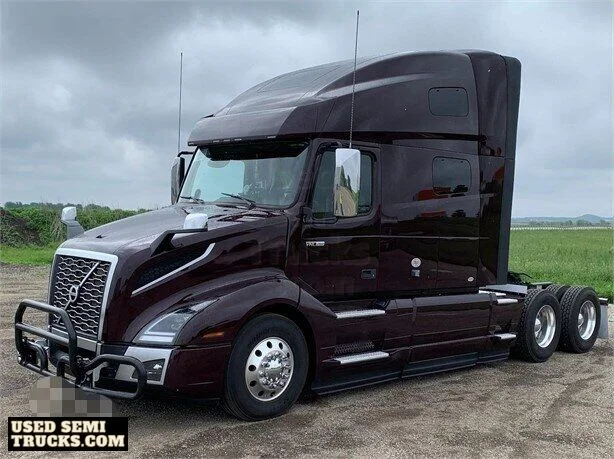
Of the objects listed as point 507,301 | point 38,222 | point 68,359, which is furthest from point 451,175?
point 38,222

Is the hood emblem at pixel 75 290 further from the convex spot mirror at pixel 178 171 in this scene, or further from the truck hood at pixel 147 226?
the convex spot mirror at pixel 178 171

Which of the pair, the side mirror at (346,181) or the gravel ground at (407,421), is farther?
the side mirror at (346,181)

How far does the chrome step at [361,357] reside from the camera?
277 inches

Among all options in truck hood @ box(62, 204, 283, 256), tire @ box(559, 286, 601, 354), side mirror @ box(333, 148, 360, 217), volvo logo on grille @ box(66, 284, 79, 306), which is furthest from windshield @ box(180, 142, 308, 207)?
tire @ box(559, 286, 601, 354)

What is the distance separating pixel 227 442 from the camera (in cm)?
577

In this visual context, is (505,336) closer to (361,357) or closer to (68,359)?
(361,357)

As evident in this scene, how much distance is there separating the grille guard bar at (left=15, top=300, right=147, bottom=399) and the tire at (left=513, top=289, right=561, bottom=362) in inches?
224

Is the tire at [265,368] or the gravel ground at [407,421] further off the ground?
the tire at [265,368]

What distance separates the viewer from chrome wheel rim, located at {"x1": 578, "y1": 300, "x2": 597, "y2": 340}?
10617 mm

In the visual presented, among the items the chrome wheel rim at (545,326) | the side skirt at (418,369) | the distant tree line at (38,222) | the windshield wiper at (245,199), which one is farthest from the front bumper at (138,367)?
the distant tree line at (38,222)

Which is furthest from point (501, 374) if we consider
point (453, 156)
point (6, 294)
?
point (6, 294)

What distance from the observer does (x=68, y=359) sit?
6059 millimetres

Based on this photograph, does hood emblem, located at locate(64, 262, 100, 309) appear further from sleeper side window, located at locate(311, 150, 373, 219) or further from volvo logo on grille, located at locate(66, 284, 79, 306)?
sleeper side window, located at locate(311, 150, 373, 219)

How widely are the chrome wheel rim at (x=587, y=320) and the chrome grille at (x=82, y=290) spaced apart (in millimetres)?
7403
